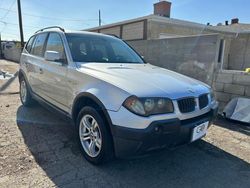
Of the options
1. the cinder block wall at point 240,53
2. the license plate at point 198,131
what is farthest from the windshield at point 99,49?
the cinder block wall at point 240,53

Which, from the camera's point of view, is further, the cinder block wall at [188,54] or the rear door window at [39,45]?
the cinder block wall at [188,54]

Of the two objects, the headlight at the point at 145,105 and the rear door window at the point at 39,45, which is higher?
the rear door window at the point at 39,45

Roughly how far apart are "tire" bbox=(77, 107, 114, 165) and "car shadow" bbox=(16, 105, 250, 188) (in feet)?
0.50

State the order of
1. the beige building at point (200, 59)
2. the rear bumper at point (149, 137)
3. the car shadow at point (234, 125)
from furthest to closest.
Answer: the beige building at point (200, 59), the car shadow at point (234, 125), the rear bumper at point (149, 137)

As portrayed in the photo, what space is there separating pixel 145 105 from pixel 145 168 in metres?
1.00

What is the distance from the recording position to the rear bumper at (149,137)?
7.69 ft

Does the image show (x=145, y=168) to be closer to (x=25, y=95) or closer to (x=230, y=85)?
(x=230, y=85)

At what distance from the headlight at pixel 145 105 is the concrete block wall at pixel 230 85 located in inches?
130

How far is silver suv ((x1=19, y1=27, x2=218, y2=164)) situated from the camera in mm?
2404

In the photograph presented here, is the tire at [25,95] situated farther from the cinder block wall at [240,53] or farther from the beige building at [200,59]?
the cinder block wall at [240,53]

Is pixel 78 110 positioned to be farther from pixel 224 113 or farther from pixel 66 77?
pixel 224 113

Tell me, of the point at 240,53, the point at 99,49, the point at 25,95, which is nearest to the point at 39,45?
the point at 25,95

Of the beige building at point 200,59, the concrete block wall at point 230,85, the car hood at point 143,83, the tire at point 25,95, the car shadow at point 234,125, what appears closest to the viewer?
the car hood at point 143,83

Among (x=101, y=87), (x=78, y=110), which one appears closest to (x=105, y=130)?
(x=101, y=87)
